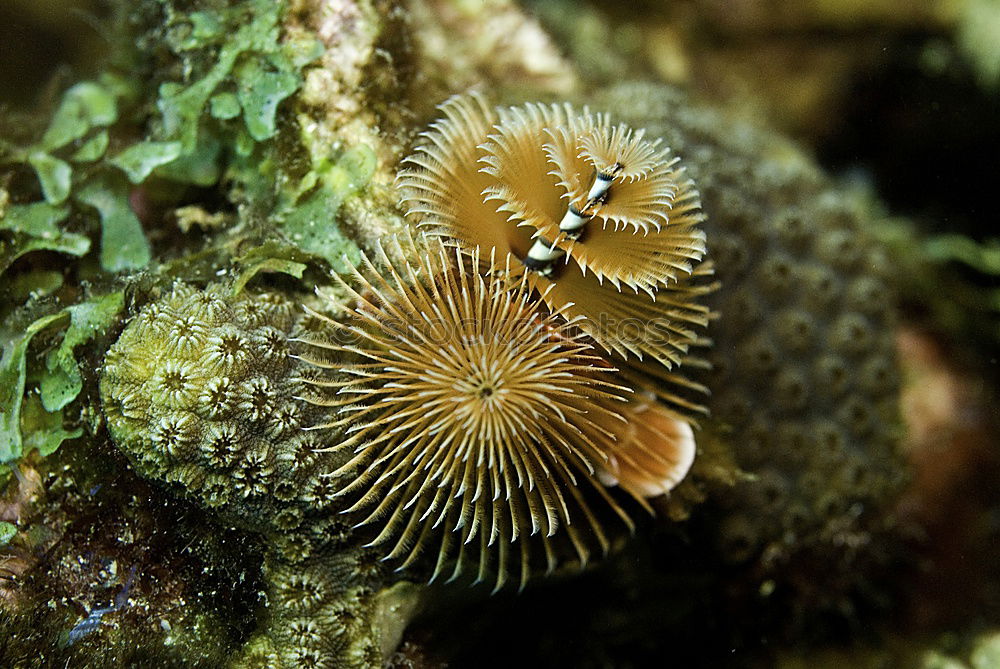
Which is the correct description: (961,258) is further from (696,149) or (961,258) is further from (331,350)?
(331,350)

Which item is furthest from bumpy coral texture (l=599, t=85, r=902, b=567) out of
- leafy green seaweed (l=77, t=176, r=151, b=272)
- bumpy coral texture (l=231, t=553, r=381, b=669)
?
leafy green seaweed (l=77, t=176, r=151, b=272)

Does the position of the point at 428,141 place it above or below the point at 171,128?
above

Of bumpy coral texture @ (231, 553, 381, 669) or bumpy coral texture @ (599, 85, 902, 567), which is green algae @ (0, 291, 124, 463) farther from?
bumpy coral texture @ (599, 85, 902, 567)

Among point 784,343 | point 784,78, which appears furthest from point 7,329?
point 784,78

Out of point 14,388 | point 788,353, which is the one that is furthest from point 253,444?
point 788,353

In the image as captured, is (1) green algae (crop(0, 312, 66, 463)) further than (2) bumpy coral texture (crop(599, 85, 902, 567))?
No

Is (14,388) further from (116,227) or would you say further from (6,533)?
(116,227)
